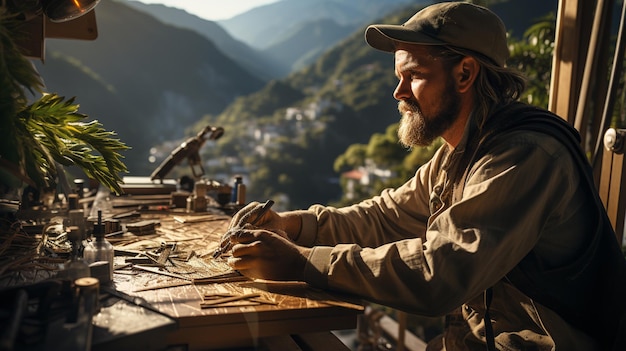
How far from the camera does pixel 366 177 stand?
26.2m

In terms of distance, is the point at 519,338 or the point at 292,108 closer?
the point at 519,338

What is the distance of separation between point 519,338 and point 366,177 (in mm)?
24469

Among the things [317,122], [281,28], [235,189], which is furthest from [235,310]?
[281,28]

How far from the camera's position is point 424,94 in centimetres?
203

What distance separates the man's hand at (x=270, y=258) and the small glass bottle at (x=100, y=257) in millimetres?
434

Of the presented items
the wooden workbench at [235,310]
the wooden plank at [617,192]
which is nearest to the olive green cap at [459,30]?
the wooden plank at [617,192]

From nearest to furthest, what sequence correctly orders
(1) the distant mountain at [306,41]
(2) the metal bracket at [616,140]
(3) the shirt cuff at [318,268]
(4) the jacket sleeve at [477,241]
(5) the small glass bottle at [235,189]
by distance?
(4) the jacket sleeve at [477,241] < (3) the shirt cuff at [318,268] < (2) the metal bracket at [616,140] < (5) the small glass bottle at [235,189] < (1) the distant mountain at [306,41]

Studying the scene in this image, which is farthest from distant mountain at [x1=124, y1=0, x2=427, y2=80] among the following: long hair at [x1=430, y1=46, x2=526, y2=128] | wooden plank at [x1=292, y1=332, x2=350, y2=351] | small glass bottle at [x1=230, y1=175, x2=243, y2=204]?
wooden plank at [x1=292, y1=332, x2=350, y2=351]

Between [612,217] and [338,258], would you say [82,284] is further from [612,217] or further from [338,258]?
[612,217]

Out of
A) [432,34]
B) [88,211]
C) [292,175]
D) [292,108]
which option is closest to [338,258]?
[432,34]

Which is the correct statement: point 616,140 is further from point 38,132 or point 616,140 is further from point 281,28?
point 281,28

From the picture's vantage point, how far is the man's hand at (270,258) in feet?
5.86

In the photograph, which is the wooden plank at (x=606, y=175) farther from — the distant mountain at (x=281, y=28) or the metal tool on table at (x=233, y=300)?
the distant mountain at (x=281, y=28)

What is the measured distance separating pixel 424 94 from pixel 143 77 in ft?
137
